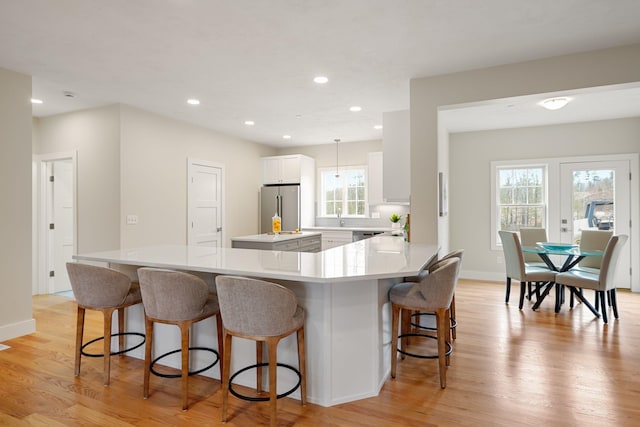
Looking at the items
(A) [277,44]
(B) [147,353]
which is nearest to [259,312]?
(B) [147,353]

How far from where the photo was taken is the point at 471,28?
9.20 ft

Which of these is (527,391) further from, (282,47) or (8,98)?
(8,98)

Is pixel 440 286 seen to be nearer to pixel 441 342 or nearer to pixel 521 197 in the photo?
pixel 441 342

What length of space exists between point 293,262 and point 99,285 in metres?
1.34

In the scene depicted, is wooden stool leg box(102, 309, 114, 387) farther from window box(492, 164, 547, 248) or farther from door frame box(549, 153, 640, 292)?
door frame box(549, 153, 640, 292)

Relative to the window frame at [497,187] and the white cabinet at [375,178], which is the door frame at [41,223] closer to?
the white cabinet at [375,178]

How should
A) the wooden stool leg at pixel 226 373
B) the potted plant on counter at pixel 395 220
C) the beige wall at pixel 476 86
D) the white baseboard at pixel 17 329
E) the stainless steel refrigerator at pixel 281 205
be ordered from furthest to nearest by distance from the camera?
1. the stainless steel refrigerator at pixel 281 205
2. the potted plant on counter at pixel 395 220
3. the white baseboard at pixel 17 329
4. the beige wall at pixel 476 86
5. the wooden stool leg at pixel 226 373

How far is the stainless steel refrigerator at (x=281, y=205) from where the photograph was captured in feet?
23.3

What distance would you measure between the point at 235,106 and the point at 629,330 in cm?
513

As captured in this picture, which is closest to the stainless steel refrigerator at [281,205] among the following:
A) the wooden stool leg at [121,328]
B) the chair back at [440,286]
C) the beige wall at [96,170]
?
the beige wall at [96,170]

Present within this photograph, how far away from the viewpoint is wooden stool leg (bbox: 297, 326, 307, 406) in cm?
220

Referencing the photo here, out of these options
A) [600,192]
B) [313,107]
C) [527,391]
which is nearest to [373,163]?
[313,107]

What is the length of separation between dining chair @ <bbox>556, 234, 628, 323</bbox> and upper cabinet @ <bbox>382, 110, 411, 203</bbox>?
→ 2.08m

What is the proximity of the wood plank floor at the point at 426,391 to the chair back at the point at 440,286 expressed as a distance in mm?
612
